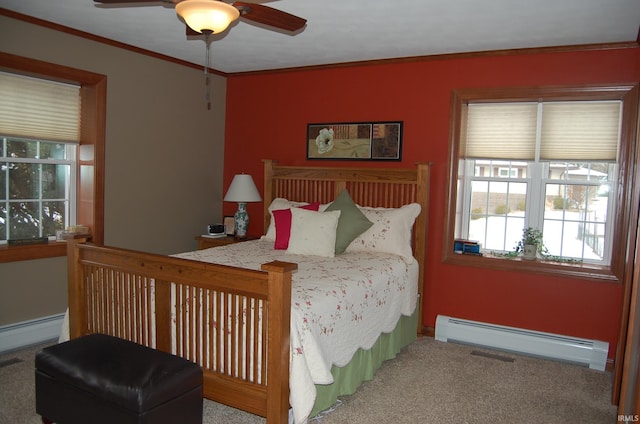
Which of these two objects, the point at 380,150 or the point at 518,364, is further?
the point at 380,150

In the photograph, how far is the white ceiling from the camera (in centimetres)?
299

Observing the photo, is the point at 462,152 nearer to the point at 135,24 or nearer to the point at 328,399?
the point at 328,399

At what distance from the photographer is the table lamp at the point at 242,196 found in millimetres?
4719

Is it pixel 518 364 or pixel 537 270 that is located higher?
pixel 537 270

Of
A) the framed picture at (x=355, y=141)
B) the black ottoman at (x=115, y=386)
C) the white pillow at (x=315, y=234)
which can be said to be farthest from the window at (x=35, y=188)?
the framed picture at (x=355, y=141)

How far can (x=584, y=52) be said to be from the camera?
368 cm

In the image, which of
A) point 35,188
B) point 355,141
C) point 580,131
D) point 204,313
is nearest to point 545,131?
point 580,131

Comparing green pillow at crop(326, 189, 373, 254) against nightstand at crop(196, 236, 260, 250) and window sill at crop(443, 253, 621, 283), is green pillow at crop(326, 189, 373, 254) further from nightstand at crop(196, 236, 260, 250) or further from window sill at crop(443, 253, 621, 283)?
nightstand at crop(196, 236, 260, 250)

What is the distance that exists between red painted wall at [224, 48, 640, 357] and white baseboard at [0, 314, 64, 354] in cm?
212

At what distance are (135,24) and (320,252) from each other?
86.4 inches

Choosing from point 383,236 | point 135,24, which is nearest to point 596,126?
point 383,236

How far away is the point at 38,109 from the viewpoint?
12.5ft

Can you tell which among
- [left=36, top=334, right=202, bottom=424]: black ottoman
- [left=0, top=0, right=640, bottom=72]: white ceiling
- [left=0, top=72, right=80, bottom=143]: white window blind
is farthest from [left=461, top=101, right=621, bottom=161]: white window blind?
[left=0, top=72, right=80, bottom=143]: white window blind

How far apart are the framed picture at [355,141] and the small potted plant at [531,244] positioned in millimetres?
1273
